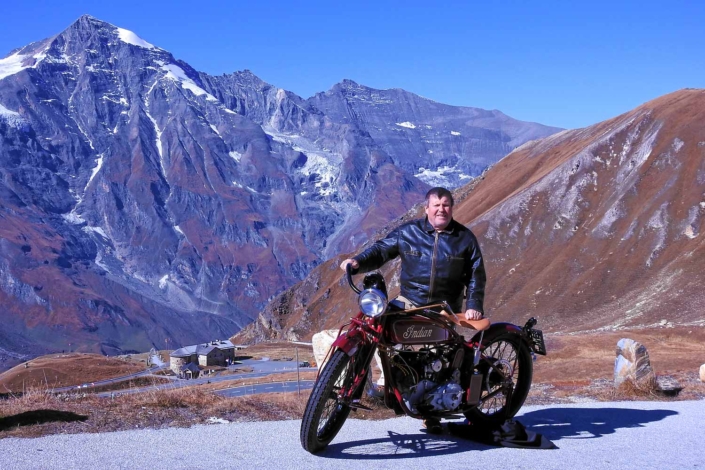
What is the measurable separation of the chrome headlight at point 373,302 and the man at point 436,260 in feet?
2.82

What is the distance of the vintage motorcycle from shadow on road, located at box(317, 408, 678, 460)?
1.03 feet

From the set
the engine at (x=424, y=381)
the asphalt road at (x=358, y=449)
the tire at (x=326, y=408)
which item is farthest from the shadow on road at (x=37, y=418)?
the engine at (x=424, y=381)

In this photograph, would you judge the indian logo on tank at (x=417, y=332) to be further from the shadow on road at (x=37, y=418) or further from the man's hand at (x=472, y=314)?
the shadow on road at (x=37, y=418)

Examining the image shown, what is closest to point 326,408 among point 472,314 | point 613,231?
point 472,314

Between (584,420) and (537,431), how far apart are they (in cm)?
95

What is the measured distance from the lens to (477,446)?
7758 millimetres

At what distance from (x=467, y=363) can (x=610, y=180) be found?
80173 mm

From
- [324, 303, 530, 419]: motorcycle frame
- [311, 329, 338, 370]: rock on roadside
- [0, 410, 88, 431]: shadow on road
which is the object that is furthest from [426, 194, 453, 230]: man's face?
[0, 410, 88, 431]: shadow on road

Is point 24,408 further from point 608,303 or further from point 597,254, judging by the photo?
point 597,254

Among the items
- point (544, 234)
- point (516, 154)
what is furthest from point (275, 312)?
point (544, 234)

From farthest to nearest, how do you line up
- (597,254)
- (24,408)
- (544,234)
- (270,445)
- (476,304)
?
(544,234), (597,254), (24,408), (476,304), (270,445)

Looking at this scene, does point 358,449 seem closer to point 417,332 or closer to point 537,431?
point 417,332

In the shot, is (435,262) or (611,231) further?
(611,231)

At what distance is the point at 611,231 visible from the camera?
75.8 meters
